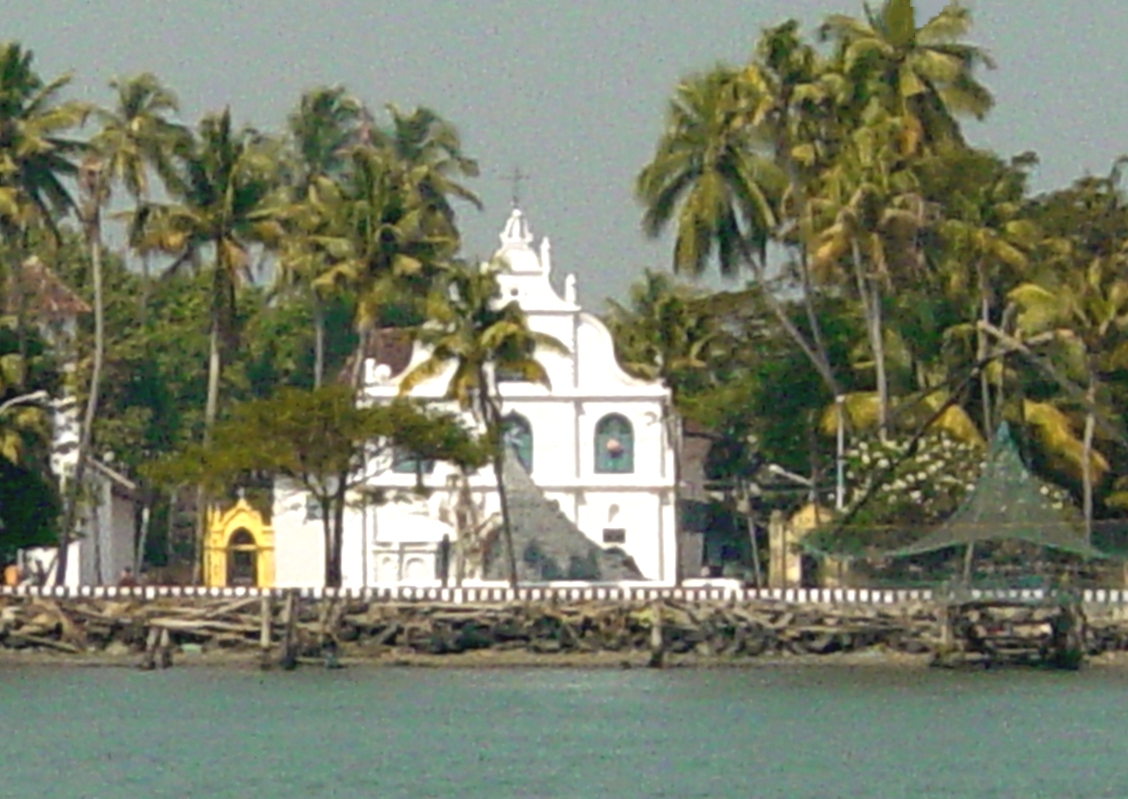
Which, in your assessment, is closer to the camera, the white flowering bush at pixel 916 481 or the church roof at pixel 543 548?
the white flowering bush at pixel 916 481

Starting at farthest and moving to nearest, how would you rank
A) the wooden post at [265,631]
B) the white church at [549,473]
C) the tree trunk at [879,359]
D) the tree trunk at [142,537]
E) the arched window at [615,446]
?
the tree trunk at [142,537], the arched window at [615,446], the white church at [549,473], the tree trunk at [879,359], the wooden post at [265,631]

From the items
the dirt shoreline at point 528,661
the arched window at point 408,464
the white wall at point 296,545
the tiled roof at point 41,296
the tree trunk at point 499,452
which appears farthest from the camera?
the white wall at point 296,545

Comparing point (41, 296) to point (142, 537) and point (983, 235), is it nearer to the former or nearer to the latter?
point (142, 537)

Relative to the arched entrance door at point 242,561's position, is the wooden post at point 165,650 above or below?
below

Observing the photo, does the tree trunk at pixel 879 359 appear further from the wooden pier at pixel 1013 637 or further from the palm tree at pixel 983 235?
the wooden pier at pixel 1013 637

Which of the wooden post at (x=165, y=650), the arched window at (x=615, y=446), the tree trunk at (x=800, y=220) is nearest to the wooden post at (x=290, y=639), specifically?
the wooden post at (x=165, y=650)

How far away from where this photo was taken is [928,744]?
5631cm

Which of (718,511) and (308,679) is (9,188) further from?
(718,511)

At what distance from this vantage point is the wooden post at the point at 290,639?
74062 mm

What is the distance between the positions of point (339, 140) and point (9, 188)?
103ft

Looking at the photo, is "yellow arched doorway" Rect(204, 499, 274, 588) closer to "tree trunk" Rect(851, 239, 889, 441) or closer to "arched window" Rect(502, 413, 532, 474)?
"arched window" Rect(502, 413, 532, 474)

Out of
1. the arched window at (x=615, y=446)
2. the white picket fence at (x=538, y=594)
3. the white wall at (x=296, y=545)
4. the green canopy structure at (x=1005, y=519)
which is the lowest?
the white picket fence at (x=538, y=594)

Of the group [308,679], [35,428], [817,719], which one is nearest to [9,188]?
[35,428]

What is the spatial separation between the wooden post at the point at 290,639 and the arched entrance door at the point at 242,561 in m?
34.7
